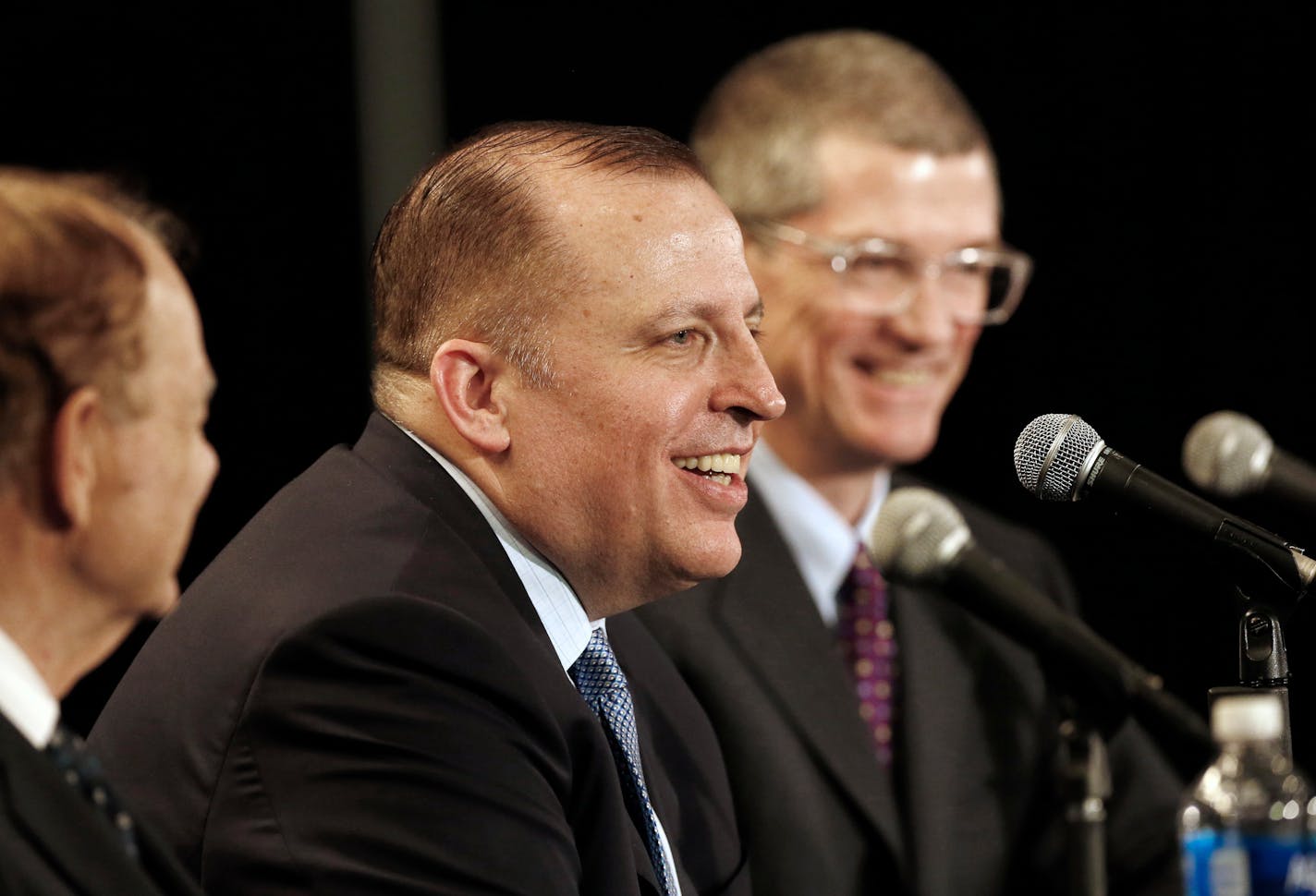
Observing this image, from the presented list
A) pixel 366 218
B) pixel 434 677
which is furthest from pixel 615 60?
pixel 434 677

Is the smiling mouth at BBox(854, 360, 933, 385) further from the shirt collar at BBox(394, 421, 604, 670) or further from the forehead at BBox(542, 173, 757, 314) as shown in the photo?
the shirt collar at BBox(394, 421, 604, 670)

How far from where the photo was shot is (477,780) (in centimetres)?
154

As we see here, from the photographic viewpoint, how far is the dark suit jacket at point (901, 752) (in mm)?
2438

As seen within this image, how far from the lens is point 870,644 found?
111 inches

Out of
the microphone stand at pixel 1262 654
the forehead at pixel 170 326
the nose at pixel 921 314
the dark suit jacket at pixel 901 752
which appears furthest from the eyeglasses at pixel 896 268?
the forehead at pixel 170 326

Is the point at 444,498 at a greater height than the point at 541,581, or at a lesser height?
greater

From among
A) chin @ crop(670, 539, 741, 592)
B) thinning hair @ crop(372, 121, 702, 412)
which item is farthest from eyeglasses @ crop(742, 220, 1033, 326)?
chin @ crop(670, 539, 741, 592)

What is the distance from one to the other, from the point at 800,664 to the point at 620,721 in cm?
77

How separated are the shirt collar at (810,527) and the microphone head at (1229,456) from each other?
919mm

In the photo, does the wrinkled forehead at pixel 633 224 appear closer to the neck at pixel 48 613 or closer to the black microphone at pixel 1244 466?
the black microphone at pixel 1244 466

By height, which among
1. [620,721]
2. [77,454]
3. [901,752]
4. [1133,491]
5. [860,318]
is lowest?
[901,752]

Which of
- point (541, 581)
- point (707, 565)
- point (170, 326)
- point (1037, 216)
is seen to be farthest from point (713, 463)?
point (1037, 216)

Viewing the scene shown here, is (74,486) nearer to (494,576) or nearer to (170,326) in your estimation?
(170,326)

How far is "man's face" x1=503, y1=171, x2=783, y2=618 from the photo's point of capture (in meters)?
1.85
